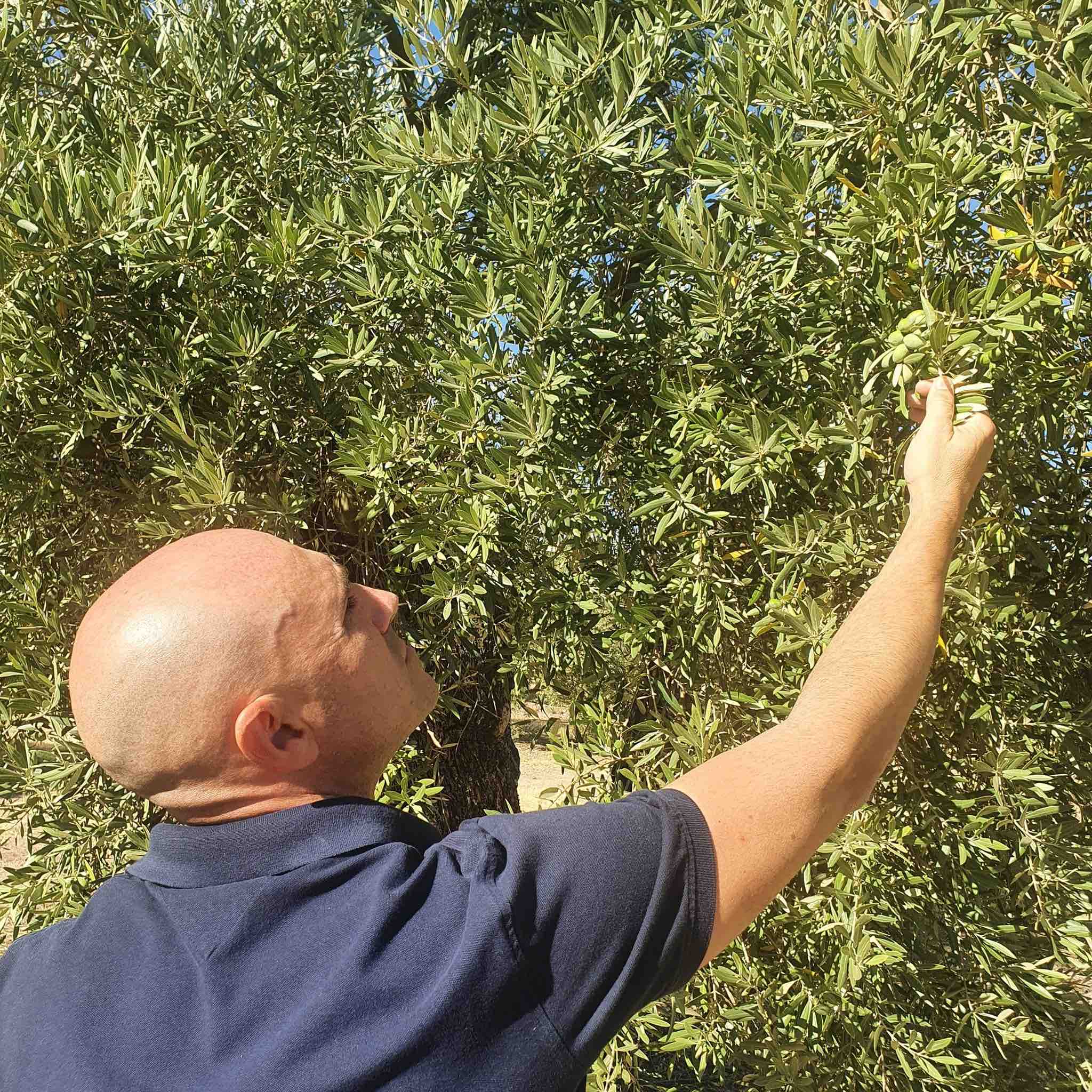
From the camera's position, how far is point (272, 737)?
144 cm

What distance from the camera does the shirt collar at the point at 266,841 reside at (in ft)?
4.46

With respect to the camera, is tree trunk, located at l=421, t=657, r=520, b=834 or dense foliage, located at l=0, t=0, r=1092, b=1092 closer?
dense foliage, located at l=0, t=0, r=1092, b=1092

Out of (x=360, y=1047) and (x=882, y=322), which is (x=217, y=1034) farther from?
(x=882, y=322)

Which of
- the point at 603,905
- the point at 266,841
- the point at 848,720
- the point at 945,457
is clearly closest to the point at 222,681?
→ the point at 266,841

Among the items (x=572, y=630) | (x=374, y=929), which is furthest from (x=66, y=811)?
(x=374, y=929)

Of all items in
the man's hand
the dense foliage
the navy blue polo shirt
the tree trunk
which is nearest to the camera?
the navy blue polo shirt

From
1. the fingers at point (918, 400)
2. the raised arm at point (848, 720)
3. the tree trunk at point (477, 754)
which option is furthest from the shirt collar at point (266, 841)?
the tree trunk at point (477, 754)

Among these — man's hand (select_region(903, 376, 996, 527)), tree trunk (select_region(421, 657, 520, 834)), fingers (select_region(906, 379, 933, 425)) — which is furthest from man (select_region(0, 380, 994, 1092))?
tree trunk (select_region(421, 657, 520, 834))

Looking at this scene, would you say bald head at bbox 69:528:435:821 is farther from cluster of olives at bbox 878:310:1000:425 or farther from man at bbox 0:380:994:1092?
cluster of olives at bbox 878:310:1000:425

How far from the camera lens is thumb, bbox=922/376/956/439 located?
175 centimetres

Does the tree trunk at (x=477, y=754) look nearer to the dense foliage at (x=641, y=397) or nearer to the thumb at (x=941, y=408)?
the dense foliage at (x=641, y=397)

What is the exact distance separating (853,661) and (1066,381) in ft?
3.00

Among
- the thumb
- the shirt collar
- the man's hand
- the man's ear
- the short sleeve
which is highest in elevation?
the thumb

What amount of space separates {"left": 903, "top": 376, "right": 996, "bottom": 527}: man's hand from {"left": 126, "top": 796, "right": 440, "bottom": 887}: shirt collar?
1005 mm
